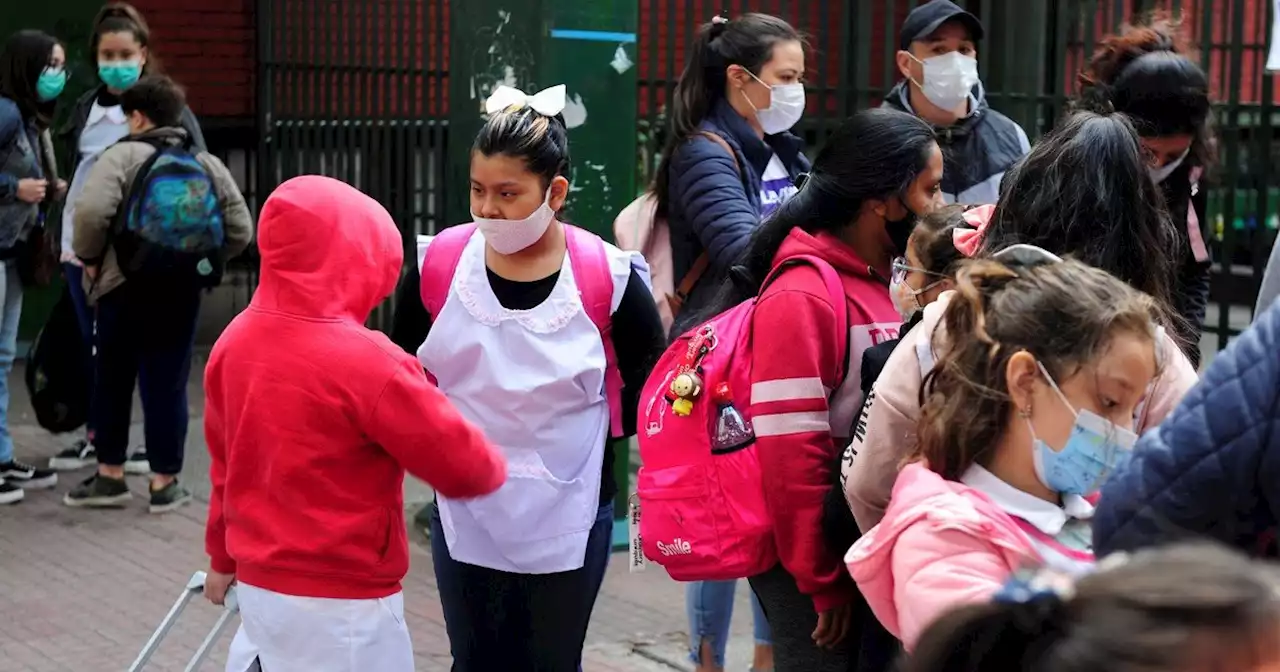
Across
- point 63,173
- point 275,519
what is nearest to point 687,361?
point 275,519

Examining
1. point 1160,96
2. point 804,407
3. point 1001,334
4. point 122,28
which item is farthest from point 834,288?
point 122,28

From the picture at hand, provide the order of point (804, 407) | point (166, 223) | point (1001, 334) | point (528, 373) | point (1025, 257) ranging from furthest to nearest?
point (166, 223), point (528, 373), point (804, 407), point (1025, 257), point (1001, 334)

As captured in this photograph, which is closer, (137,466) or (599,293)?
(599,293)

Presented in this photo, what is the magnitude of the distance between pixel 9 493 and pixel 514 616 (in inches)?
179

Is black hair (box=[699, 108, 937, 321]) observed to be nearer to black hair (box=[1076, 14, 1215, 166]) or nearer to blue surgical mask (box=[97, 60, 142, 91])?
black hair (box=[1076, 14, 1215, 166])

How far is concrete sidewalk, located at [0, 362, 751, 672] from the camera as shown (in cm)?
582

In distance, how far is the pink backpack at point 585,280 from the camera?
4.09 metres

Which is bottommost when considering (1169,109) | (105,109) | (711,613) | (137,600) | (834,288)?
(137,600)

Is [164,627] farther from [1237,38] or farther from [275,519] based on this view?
[1237,38]

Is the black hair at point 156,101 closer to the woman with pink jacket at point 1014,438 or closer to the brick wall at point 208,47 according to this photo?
the brick wall at point 208,47

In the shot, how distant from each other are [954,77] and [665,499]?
97.4 inches

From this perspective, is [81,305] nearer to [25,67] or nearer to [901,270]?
[25,67]

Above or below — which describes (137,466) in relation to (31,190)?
below

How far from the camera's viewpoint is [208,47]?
12.4 m
